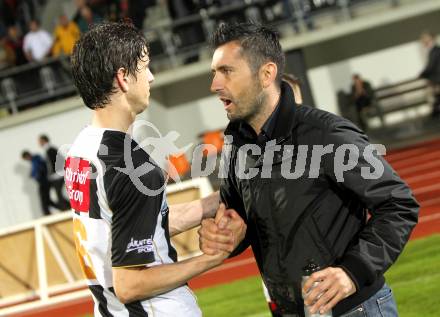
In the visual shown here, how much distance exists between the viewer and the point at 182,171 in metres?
17.9

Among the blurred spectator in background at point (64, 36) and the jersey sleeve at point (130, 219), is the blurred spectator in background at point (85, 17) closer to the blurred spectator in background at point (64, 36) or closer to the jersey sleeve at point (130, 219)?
the blurred spectator in background at point (64, 36)

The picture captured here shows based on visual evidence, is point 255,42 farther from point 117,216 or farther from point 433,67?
point 433,67

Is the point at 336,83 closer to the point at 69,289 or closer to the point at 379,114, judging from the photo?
the point at 379,114

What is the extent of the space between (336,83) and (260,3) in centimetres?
395

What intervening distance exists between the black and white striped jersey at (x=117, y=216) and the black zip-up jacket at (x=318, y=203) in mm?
344

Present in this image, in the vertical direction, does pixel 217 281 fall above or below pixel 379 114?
above

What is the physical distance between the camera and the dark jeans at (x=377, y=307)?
115 inches

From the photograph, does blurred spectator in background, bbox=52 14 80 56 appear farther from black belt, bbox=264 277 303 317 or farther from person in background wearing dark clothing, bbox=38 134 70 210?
black belt, bbox=264 277 303 317

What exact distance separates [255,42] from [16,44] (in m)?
16.7

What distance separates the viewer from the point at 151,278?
2.84 meters

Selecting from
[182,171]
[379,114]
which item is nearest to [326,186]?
[182,171]

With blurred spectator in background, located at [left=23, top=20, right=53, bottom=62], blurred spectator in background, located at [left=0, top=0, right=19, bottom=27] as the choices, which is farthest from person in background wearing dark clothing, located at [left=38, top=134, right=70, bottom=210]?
blurred spectator in background, located at [left=0, top=0, right=19, bottom=27]

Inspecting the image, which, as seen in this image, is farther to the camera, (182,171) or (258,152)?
(182,171)

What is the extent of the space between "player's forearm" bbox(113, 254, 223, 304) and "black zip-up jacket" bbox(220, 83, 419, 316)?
0.30 m
